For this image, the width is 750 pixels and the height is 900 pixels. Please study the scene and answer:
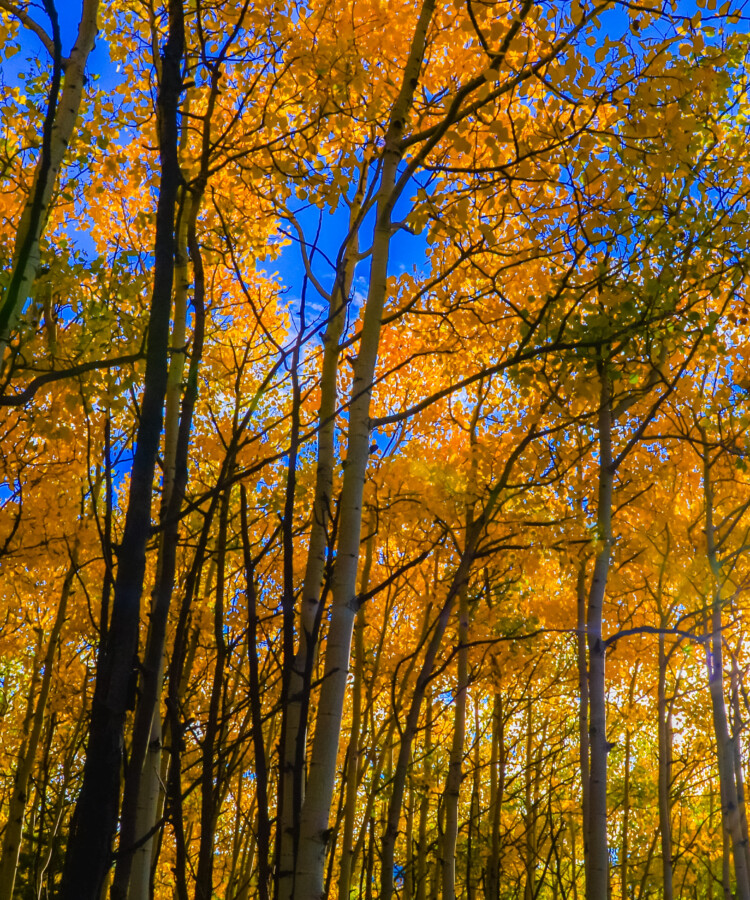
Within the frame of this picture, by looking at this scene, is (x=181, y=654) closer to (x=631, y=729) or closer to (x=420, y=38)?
(x=420, y=38)

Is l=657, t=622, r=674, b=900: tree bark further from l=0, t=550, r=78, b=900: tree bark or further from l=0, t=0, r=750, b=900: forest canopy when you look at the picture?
l=0, t=550, r=78, b=900: tree bark

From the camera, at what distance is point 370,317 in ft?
11.1

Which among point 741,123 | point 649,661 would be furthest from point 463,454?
point 649,661

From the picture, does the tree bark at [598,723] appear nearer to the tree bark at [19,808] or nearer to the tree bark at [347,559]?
the tree bark at [347,559]

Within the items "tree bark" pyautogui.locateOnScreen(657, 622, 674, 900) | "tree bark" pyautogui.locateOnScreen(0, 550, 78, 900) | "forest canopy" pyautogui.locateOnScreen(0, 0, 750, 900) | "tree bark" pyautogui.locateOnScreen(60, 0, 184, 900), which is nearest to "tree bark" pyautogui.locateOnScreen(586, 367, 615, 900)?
"forest canopy" pyautogui.locateOnScreen(0, 0, 750, 900)

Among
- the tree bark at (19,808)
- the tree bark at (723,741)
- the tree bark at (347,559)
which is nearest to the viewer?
the tree bark at (347,559)

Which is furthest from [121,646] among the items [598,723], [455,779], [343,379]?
[343,379]

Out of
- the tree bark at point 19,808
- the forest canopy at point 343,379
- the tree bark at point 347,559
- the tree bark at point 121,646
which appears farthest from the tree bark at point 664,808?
the tree bark at point 121,646

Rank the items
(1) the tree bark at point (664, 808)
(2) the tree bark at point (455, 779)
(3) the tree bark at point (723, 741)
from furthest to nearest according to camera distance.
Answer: (1) the tree bark at point (664, 808) < (3) the tree bark at point (723, 741) < (2) the tree bark at point (455, 779)

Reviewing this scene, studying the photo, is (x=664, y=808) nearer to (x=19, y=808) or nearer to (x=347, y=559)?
(x=19, y=808)

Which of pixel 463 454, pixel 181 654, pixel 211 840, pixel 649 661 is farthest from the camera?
pixel 649 661

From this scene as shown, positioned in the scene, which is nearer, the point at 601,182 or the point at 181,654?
the point at 181,654

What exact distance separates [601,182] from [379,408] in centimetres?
409

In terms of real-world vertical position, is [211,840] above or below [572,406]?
below
